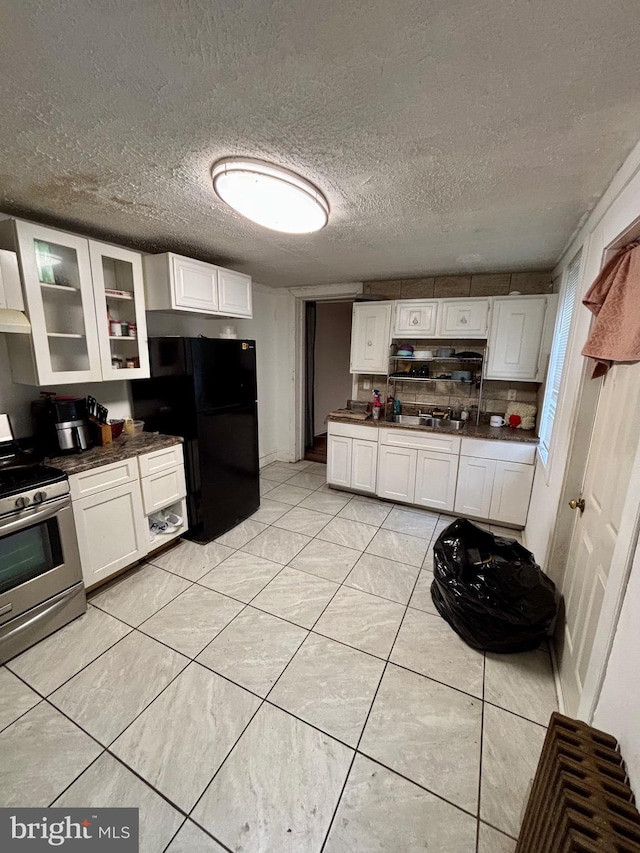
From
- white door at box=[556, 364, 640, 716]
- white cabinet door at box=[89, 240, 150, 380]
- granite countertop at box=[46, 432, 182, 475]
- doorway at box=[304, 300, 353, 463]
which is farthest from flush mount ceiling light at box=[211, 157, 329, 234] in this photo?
doorway at box=[304, 300, 353, 463]

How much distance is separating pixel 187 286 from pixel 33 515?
174cm

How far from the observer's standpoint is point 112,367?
233 cm

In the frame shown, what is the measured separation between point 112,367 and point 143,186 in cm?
122

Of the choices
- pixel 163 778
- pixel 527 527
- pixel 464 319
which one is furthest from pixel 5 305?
pixel 527 527

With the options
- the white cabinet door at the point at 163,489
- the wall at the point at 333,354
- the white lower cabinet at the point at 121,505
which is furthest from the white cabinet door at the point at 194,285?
the wall at the point at 333,354

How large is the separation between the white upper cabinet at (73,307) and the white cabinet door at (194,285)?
0.88 feet

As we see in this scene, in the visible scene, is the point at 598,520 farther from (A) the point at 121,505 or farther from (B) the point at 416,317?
(A) the point at 121,505

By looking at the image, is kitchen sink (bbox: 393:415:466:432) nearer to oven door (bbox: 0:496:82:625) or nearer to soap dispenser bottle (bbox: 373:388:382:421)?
soap dispenser bottle (bbox: 373:388:382:421)

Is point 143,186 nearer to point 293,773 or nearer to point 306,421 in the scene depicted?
point 293,773

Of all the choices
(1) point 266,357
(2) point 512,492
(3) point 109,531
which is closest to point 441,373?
(2) point 512,492

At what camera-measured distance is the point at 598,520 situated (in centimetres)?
134

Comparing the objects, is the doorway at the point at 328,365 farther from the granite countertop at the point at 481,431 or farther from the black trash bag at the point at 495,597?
the black trash bag at the point at 495,597

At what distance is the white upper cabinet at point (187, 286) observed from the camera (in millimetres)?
2371

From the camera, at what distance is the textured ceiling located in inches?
30.0
